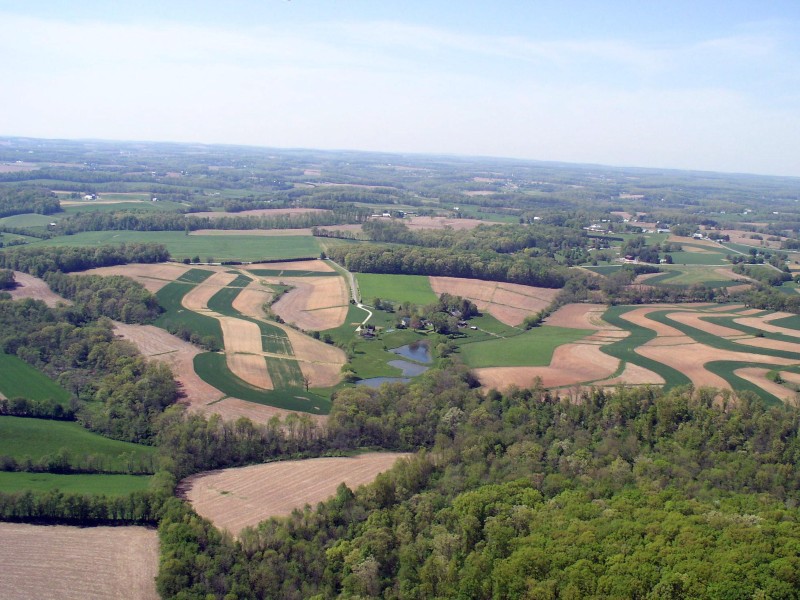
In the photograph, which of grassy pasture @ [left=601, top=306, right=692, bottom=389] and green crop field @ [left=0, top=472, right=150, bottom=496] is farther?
grassy pasture @ [left=601, top=306, right=692, bottom=389]

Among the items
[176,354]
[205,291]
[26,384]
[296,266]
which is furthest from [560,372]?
[296,266]

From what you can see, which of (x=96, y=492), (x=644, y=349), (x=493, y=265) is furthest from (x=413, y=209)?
(x=96, y=492)

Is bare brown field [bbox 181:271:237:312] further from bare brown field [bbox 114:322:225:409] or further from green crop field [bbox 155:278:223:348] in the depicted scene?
bare brown field [bbox 114:322:225:409]

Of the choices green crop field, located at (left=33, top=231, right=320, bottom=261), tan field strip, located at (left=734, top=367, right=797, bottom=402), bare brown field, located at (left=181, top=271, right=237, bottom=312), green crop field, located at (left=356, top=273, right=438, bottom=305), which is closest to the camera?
tan field strip, located at (left=734, top=367, right=797, bottom=402)

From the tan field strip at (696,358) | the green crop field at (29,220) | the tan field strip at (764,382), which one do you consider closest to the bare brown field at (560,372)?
the tan field strip at (696,358)

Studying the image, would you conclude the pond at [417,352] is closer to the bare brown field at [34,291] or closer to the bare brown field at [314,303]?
the bare brown field at [314,303]

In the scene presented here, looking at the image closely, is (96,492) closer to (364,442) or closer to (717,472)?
(364,442)

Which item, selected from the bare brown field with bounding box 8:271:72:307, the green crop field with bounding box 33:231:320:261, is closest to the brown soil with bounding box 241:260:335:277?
the green crop field with bounding box 33:231:320:261

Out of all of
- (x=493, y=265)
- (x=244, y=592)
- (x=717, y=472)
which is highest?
(x=493, y=265)
